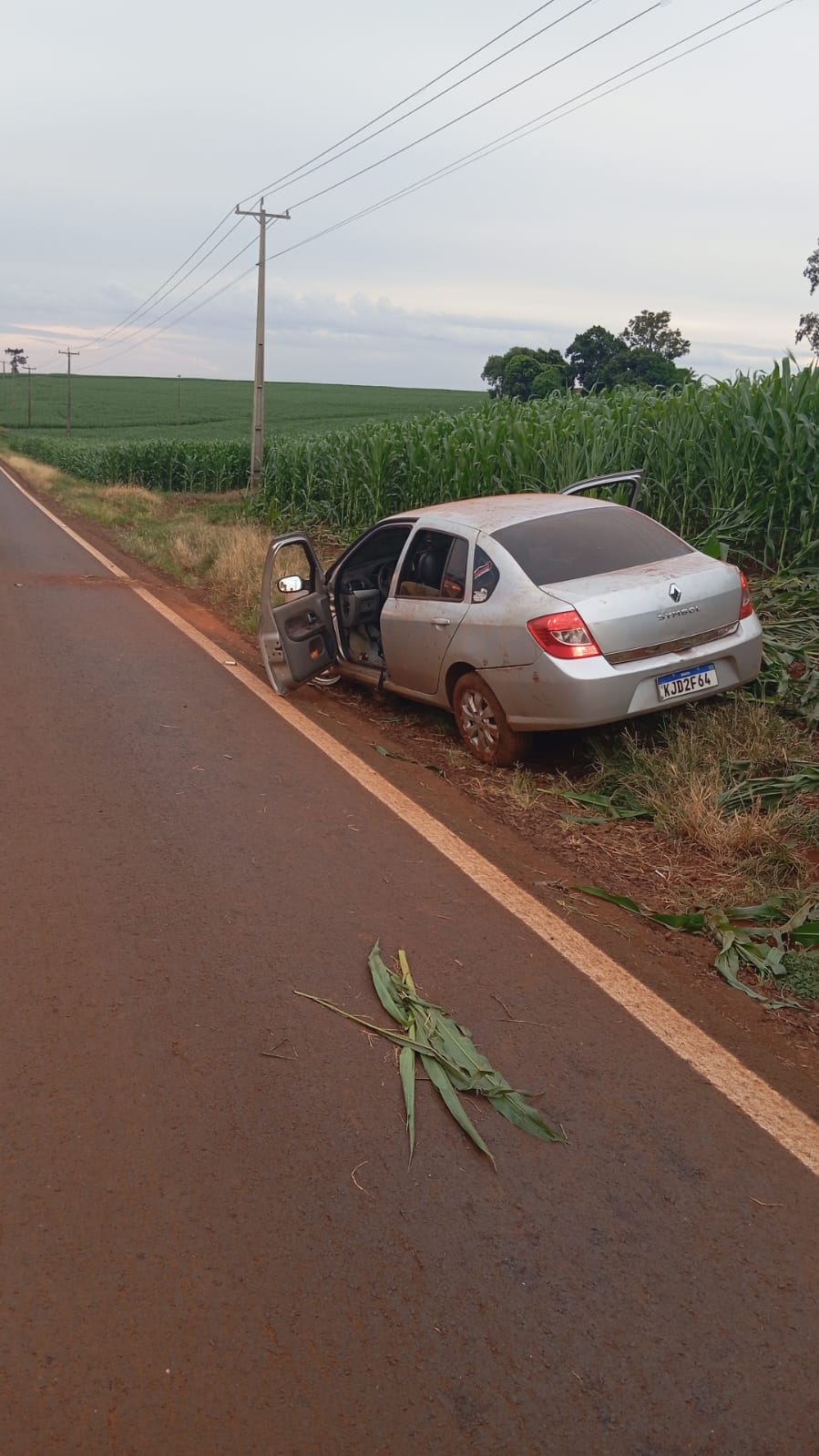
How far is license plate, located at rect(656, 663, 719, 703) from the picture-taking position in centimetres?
645

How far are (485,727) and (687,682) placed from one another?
1.19 metres

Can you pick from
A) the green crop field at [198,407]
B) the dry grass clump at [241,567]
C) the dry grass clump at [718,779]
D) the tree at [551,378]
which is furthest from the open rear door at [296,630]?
the green crop field at [198,407]

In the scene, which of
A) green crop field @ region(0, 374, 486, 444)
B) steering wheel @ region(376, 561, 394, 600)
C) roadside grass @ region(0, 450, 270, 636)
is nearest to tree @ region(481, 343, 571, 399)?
roadside grass @ region(0, 450, 270, 636)

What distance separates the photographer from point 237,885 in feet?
16.8

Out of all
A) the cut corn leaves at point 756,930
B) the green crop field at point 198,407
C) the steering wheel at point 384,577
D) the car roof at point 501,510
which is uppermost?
the green crop field at point 198,407

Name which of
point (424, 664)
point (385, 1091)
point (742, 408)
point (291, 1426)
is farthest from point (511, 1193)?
point (742, 408)

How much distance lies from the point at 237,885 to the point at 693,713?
3146 millimetres

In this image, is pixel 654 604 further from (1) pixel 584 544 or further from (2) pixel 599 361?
(2) pixel 599 361

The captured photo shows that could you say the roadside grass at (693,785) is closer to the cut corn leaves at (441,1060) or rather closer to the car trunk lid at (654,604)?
the car trunk lid at (654,604)

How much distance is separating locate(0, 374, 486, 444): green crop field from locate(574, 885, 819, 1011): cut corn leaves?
65.9m

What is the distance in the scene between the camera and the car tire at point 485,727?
687 cm

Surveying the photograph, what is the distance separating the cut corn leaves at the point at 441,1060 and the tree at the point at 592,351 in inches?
1775

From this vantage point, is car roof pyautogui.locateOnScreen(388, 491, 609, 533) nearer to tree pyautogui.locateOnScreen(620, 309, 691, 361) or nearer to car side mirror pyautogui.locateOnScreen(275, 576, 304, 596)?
car side mirror pyautogui.locateOnScreen(275, 576, 304, 596)

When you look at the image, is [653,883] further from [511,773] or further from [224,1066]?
[224,1066]
